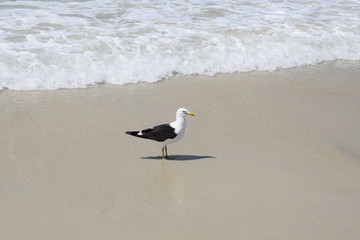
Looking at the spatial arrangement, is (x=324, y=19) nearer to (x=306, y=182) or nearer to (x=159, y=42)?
(x=159, y=42)

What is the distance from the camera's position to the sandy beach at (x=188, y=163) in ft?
14.5

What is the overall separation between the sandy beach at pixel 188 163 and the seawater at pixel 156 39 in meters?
0.44

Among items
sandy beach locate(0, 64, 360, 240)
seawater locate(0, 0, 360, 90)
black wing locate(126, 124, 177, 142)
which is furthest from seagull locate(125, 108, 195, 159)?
seawater locate(0, 0, 360, 90)

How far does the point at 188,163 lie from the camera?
18.2 ft

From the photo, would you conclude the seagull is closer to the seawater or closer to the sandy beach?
the sandy beach

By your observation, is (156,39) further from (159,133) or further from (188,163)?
(188,163)

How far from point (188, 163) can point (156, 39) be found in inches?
157

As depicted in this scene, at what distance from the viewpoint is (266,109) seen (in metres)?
7.06

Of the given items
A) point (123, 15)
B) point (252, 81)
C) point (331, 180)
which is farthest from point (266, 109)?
point (123, 15)

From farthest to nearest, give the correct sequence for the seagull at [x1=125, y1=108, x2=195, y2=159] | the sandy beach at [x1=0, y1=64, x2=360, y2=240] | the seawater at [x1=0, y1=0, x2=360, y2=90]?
1. the seawater at [x1=0, y1=0, x2=360, y2=90]
2. the seagull at [x1=125, y1=108, x2=195, y2=159]
3. the sandy beach at [x1=0, y1=64, x2=360, y2=240]

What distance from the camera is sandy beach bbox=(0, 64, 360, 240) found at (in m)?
4.42

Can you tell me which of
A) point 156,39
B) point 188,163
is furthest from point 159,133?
point 156,39

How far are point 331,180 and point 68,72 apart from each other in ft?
13.4

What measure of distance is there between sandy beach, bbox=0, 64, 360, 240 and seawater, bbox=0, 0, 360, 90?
44cm
